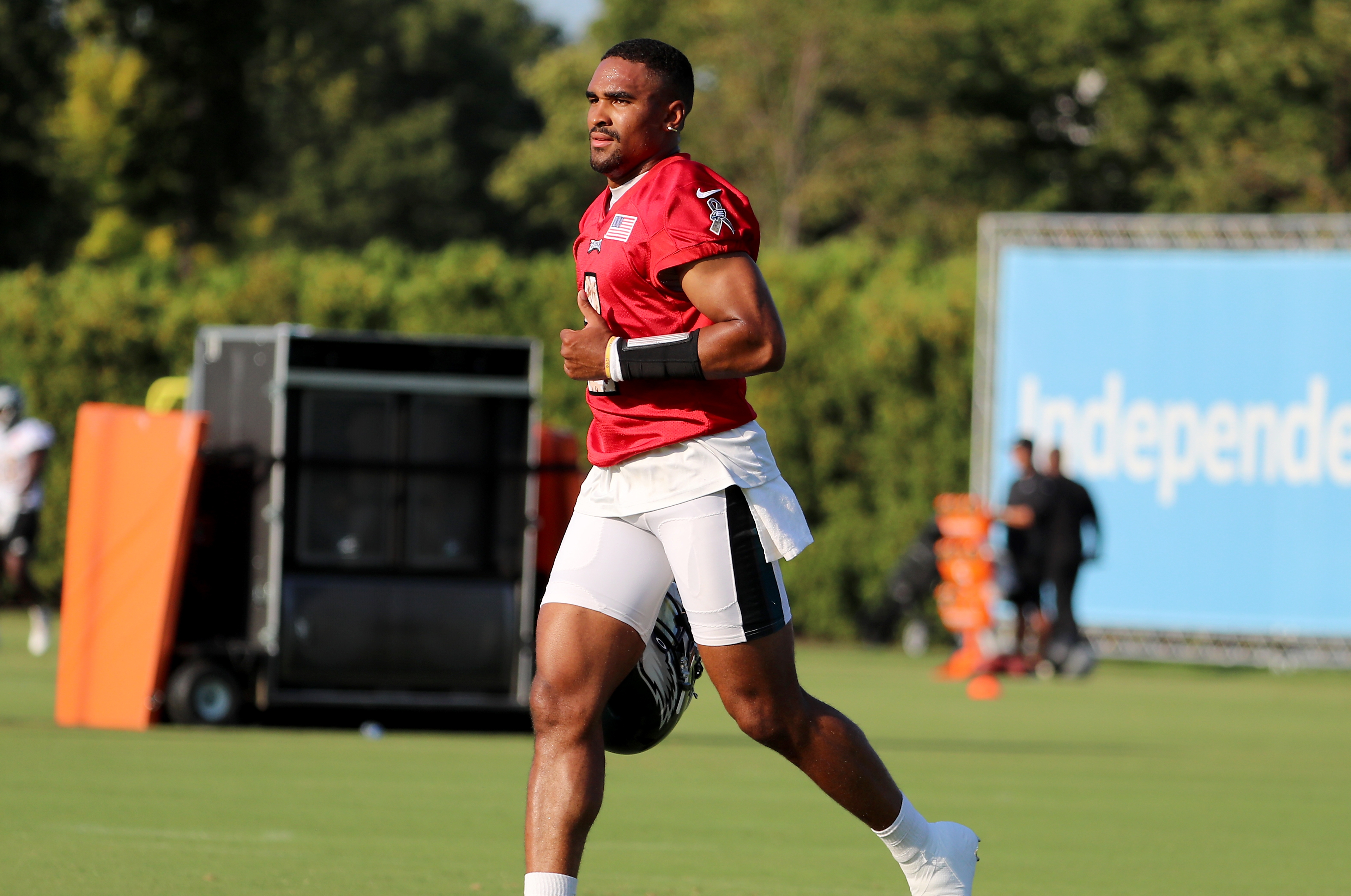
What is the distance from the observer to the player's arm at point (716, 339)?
4832 mm

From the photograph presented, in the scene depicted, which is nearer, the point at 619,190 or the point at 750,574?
the point at 750,574

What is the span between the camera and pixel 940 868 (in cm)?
537

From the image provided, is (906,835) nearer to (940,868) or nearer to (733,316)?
(940,868)

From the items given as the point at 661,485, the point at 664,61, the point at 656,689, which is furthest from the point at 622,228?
the point at 656,689

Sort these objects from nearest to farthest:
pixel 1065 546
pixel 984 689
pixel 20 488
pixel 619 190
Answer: pixel 619 190, pixel 984 689, pixel 20 488, pixel 1065 546

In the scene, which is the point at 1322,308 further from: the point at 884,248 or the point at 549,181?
the point at 549,181

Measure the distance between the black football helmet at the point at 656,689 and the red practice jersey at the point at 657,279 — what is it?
16.5 inches

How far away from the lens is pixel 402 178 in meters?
63.6

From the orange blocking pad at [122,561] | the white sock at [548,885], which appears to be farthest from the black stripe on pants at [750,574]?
the orange blocking pad at [122,561]

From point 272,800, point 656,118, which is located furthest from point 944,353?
point 656,118

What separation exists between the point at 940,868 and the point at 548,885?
3.55ft

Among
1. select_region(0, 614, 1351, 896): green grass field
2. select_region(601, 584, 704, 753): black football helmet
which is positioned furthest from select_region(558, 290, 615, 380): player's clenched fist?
select_region(0, 614, 1351, 896): green grass field

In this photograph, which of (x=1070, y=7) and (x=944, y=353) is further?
(x=1070, y=7)

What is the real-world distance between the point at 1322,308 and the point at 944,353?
4.01 m
